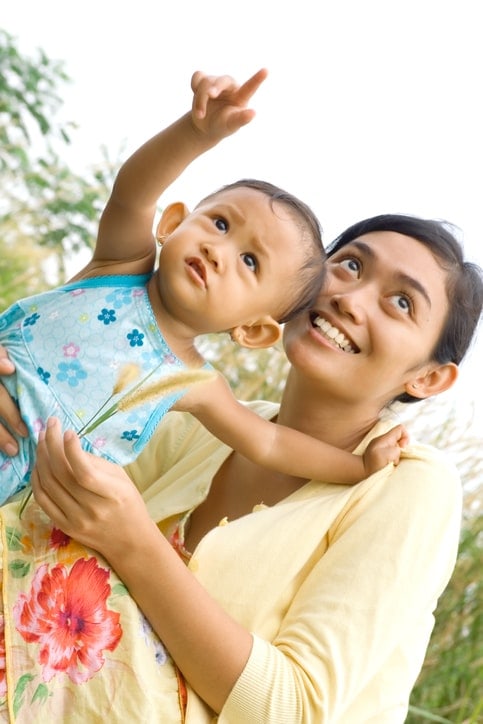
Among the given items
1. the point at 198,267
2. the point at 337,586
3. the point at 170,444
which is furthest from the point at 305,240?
the point at 170,444

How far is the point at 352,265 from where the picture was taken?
2242 mm

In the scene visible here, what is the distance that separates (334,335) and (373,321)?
81 mm

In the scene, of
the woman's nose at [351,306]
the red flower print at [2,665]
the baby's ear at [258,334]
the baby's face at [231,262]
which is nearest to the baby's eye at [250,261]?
the baby's face at [231,262]

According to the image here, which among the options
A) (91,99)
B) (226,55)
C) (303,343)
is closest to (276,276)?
(303,343)

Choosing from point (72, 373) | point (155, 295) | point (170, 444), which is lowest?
point (170, 444)

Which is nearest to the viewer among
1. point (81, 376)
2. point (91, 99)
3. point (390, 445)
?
point (81, 376)

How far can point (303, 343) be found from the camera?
214cm

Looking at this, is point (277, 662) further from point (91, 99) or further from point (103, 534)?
point (91, 99)

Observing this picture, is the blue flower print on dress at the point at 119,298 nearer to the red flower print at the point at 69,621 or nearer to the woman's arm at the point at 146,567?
the woman's arm at the point at 146,567

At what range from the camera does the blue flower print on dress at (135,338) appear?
1.96 metres

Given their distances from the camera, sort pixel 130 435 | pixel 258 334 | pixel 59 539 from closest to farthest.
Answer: pixel 59 539
pixel 130 435
pixel 258 334

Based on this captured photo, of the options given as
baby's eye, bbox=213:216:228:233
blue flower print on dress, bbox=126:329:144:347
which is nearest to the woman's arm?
blue flower print on dress, bbox=126:329:144:347

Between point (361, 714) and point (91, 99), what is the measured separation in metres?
5.21

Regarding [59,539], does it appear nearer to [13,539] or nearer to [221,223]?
[13,539]
